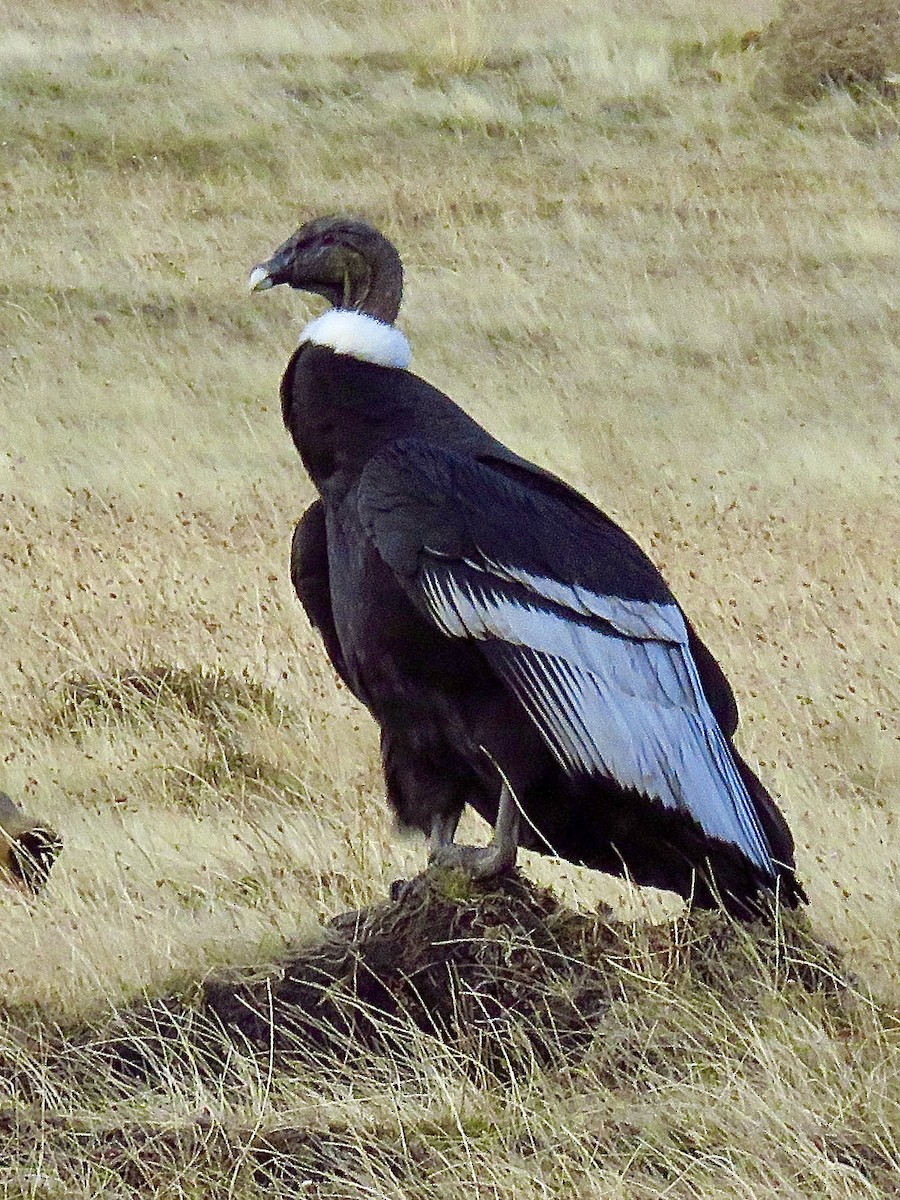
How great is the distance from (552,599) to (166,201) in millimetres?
14379

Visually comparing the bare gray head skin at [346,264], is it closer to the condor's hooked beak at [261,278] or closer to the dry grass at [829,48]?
the condor's hooked beak at [261,278]

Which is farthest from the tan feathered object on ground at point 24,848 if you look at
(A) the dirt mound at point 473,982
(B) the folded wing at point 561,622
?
(B) the folded wing at point 561,622

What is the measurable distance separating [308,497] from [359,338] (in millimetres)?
5888

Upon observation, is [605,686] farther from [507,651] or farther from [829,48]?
[829,48]

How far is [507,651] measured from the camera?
15.1 ft

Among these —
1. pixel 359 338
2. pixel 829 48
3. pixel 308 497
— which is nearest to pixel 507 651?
pixel 359 338

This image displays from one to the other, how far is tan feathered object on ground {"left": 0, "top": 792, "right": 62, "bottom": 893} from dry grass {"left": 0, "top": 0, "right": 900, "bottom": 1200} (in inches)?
3.4

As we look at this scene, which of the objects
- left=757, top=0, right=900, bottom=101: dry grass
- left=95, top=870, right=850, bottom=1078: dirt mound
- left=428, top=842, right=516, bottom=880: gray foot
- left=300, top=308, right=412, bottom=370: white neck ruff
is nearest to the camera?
left=95, top=870, right=850, bottom=1078: dirt mound

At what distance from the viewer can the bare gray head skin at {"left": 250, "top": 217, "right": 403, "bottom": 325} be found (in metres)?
5.10

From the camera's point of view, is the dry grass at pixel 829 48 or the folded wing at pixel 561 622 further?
the dry grass at pixel 829 48

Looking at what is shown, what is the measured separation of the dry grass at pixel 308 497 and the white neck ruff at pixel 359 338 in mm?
1415

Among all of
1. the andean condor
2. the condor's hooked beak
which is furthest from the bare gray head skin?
the andean condor

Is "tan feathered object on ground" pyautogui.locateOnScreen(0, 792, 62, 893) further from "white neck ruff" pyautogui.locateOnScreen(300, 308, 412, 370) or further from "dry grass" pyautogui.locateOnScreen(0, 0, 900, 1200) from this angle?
"white neck ruff" pyautogui.locateOnScreen(300, 308, 412, 370)

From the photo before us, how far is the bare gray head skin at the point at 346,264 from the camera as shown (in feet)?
16.7
